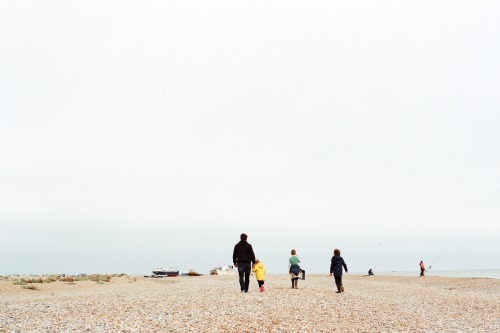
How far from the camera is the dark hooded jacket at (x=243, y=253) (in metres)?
19.4

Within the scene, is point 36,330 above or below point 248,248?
below

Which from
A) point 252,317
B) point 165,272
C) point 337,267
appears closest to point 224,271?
point 165,272

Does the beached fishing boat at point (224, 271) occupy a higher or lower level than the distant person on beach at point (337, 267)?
lower

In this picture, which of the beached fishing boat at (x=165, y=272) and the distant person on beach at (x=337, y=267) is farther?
the beached fishing boat at (x=165, y=272)

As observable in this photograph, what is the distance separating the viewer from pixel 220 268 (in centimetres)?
7725

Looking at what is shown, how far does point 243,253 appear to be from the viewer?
63.8ft

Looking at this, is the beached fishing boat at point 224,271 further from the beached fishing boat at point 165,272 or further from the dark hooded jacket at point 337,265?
the dark hooded jacket at point 337,265

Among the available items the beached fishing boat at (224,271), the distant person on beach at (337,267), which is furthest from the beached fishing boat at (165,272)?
the distant person on beach at (337,267)

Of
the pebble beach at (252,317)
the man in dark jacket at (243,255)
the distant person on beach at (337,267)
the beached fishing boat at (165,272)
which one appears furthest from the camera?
the beached fishing boat at (165,272)

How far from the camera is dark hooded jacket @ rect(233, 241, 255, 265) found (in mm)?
19438

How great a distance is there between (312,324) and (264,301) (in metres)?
3.91

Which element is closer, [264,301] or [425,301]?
[264,301]

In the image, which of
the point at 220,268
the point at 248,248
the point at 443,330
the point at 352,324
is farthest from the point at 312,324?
the point at 220,268

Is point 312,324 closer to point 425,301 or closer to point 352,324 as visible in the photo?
point 352,324
